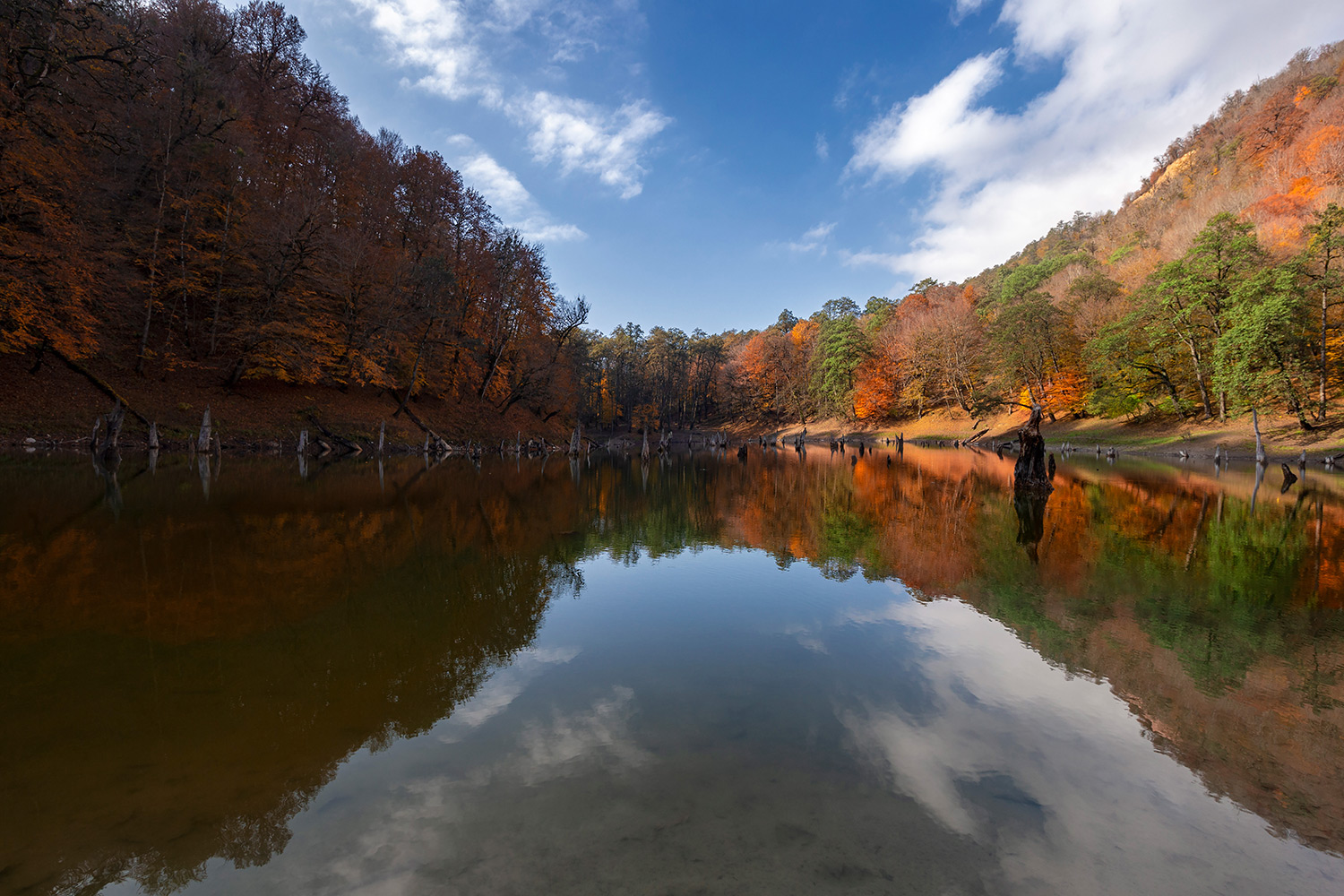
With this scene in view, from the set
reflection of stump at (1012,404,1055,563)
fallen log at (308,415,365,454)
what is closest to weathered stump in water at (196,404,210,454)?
fallen log at (308,415,365,454)

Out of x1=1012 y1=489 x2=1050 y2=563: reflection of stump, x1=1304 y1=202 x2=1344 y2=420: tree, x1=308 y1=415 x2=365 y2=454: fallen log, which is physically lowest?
x1=1012 y1=489 x2=1050 y2=563: reflection of stump

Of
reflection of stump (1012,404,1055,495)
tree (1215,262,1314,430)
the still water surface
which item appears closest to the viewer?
the still water surface

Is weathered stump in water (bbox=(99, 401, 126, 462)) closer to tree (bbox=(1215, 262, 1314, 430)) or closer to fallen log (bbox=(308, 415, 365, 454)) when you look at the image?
fallen log (bbox=(308, 415, 365, 454))

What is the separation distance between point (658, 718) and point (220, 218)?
1381 inches

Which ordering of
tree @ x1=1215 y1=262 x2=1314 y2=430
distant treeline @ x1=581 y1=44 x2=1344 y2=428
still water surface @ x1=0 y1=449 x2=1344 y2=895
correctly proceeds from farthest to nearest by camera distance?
distant treeline @ x1=581 y1=44 x2=1344 y2=428 → tree @ x1=1215 y1=262 x2=1314 y2=430 → still water surface @ x1=0 y1=449 x2=1344 y2=895

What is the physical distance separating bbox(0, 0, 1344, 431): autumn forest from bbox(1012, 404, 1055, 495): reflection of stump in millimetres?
21297

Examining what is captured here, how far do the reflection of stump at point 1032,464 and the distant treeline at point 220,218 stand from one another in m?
27.9

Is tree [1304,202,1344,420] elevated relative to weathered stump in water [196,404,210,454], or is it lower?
elevated

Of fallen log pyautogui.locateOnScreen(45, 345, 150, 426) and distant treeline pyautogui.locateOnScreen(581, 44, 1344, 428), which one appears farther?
distant treeline pyautogui.locateOnScreen(581, 44, 1344, 428)

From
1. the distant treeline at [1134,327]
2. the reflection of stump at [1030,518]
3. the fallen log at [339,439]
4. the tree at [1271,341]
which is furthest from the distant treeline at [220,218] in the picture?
the tree at [1271,341]

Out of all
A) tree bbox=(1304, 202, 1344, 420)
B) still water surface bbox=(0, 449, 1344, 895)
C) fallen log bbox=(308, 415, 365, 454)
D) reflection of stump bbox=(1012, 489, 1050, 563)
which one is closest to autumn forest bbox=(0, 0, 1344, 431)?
tree bbox=(1304, 202, 1344, 420)

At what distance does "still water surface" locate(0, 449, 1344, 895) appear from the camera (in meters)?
2.32

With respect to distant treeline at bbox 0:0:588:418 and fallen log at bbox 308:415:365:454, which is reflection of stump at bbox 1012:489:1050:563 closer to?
distant treeline at bbox 0:0:588:418

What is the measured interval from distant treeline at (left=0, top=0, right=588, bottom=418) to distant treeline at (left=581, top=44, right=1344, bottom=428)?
3169cm
